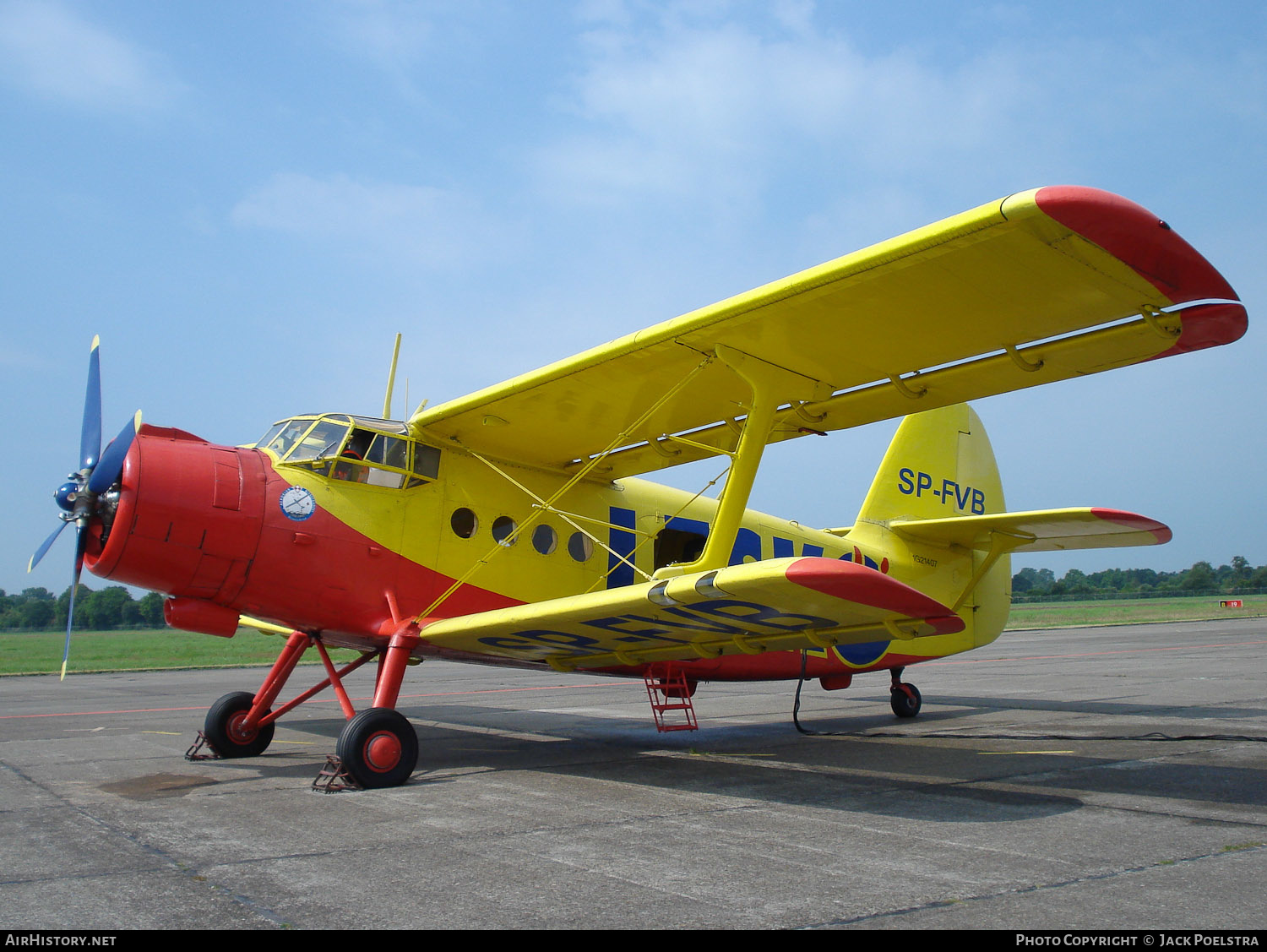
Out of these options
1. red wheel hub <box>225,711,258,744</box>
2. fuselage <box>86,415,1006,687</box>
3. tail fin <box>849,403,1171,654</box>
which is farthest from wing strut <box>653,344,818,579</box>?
tail fin <box>849,403,1171,654</box>

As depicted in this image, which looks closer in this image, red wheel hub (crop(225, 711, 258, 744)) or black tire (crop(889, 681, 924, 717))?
red wheel hub (crop(225, 711, 258, 744))

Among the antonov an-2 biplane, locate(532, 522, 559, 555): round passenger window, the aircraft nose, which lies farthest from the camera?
locate(532, 522, 559, 555): round passenger window

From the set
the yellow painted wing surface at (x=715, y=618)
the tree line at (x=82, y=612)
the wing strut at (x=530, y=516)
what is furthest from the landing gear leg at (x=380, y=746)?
the tree line at (x=82, y=612)

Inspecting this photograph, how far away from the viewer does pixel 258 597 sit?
7164mm

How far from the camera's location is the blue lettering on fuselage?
40.2ft

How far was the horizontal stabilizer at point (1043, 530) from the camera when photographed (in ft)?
27.1

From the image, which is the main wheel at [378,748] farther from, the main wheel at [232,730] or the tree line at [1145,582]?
the tree line at [1145,582]

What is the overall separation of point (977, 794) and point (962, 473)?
25.6 ft

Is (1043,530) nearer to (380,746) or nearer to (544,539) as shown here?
(544,539)

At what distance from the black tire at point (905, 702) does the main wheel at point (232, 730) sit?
7829 mm

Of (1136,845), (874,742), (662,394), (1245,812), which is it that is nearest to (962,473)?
(874,742)

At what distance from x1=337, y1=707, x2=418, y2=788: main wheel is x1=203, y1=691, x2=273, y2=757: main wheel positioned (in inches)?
84.0

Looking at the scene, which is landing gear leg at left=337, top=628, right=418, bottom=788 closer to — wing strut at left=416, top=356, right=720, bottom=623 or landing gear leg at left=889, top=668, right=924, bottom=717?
wing strut at left=416, top=356, right=720, bottom=623

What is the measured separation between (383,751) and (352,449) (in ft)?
8.73
